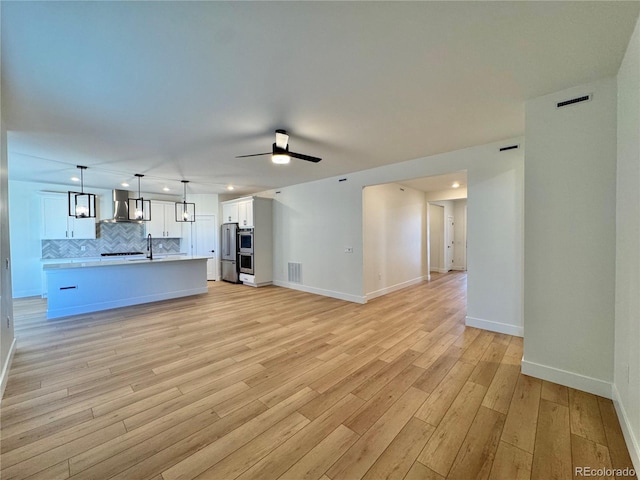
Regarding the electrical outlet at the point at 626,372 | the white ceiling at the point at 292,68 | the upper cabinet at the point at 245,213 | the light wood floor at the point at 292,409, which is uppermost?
the white ceiling at the point at 292,68

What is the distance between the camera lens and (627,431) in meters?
1.66

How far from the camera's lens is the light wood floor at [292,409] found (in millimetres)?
1536

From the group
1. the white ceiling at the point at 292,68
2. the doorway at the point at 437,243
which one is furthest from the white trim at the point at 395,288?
the white ceiling at the point at 292,68

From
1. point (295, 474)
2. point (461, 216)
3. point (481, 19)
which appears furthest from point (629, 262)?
point (461, 216)

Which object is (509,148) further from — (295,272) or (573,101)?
(295,272)

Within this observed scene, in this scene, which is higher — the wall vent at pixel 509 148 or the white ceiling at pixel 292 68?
the white ceiling at pixel 292 68

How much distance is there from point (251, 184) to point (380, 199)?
10.9 ft

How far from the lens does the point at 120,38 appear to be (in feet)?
5.31

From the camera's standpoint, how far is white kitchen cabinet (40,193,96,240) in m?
6.04

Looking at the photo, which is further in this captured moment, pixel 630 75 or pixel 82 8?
pixel 630 75

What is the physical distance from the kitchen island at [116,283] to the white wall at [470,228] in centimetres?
273

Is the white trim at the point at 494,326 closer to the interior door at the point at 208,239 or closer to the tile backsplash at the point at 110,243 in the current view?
the interior door at the point at 208,239

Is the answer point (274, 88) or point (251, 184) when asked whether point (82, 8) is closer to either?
point (274, 88)

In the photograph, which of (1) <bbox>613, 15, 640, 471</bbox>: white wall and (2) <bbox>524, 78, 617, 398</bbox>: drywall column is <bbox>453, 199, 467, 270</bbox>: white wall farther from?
(1) <bbox>613, 15, 640, 471</bbox>: white wall
